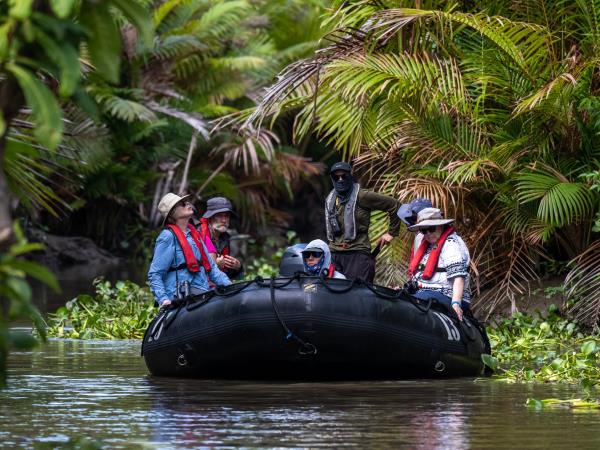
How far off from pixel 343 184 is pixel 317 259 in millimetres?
1756

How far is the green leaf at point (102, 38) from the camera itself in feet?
18.1

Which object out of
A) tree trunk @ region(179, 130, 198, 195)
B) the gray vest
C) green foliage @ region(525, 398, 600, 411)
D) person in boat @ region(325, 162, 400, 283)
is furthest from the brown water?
tree trunk @ region(179, 130, 198, 195)

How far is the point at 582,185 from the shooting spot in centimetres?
1405

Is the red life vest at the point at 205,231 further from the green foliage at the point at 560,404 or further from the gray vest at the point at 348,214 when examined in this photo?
the green foliage at the point at 560,404

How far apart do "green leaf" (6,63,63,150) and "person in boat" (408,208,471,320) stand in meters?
6.62

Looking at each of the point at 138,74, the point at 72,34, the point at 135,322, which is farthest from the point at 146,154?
the point at 72,34

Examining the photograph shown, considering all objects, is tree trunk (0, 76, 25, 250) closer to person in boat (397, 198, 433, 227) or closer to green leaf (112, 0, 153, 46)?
green leaf (112, 0, 153, 46)

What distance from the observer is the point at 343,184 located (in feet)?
43.5

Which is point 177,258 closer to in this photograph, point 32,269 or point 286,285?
point 286,285

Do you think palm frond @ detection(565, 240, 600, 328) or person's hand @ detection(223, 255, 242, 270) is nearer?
person's hand @ detection(223, 255, 242, 270)

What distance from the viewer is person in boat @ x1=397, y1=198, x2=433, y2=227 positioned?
12453mm

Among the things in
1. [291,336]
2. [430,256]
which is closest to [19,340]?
[291,336]

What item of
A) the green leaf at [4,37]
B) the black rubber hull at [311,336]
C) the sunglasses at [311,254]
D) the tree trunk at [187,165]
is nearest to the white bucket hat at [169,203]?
the black rubber hull at [311,336]

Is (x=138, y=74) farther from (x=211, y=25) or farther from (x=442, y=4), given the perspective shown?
(x=442, y=4)
